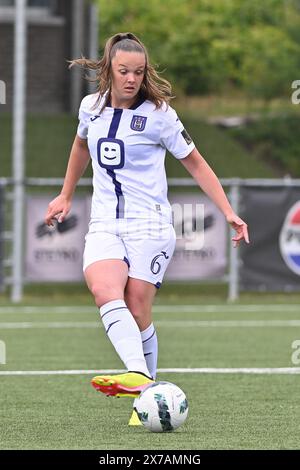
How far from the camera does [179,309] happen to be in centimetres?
1717

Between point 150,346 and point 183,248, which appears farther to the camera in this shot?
point 183,248

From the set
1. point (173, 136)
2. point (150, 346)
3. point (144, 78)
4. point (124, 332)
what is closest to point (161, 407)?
point (124, 332)

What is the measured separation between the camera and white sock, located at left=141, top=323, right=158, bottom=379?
746 centimetres

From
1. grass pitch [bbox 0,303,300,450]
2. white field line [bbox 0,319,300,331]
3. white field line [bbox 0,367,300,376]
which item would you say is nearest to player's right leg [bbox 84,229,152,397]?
grass pitch [bbox 0,303,300,450]

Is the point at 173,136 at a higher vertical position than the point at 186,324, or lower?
higher

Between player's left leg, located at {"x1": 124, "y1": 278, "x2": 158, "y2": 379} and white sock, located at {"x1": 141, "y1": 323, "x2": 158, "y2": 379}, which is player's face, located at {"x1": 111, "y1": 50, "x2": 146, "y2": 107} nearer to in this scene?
player's left leg, located at {"x1": 124, "y1": 278, "x2": 158, "y2": 379}

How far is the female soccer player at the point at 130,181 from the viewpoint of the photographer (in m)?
7.07

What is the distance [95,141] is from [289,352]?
513 centimetres

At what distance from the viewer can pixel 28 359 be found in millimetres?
11336

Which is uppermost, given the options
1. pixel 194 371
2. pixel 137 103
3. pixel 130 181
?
pixel 137 103

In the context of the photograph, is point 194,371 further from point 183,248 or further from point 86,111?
point 183,248

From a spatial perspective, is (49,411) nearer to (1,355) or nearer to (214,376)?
(214,376)

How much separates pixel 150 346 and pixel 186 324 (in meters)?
7.45

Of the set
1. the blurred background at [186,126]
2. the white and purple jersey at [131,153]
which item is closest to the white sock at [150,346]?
the white and purple jersey at [131,153]
